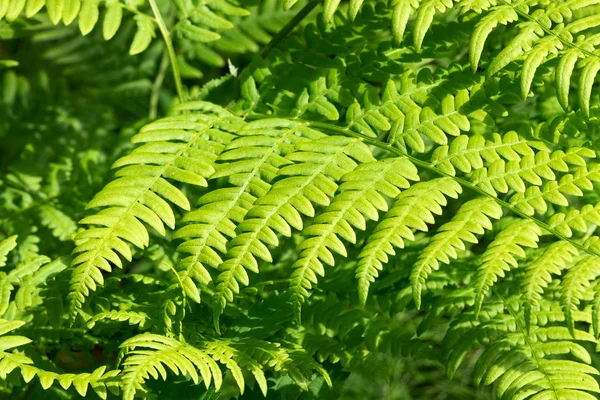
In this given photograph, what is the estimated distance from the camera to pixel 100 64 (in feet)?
10.9

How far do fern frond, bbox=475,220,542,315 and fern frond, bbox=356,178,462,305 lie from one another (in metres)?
0.14

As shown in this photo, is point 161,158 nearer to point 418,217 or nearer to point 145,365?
point 145,365

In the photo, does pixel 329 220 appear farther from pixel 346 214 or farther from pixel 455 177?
pixel 455 177

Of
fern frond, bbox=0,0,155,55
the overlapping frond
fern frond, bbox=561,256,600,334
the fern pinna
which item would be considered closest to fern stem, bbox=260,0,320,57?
the fern pinna

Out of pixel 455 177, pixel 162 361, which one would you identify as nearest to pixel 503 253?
pixel 455 177

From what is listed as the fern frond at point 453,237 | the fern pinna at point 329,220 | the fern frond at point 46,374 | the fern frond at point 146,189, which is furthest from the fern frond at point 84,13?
the fern frond at point 453,237

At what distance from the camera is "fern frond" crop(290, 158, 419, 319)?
157 centimetres

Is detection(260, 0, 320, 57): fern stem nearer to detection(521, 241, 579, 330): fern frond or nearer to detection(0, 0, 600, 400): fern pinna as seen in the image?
detection(0, 0, 600, 400): fern pinna

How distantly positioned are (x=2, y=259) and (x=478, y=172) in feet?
3.85

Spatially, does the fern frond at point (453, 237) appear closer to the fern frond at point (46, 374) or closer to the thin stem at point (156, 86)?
the fern frond at point (46, 374)

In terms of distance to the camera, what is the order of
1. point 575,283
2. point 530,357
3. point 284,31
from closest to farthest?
point 575,283 → point 530,357 → point 284,31

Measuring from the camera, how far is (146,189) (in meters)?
1.71

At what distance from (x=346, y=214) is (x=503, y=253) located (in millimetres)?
333

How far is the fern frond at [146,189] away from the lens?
5.24 ft
